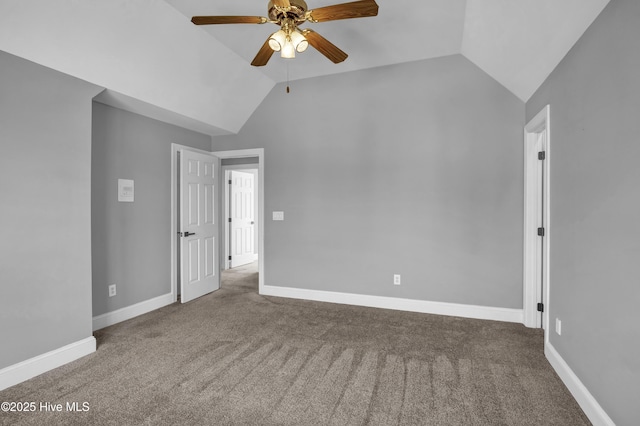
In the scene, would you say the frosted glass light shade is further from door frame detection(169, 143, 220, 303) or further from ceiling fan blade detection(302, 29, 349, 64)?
door frame detection(169, 143, 220, 303)

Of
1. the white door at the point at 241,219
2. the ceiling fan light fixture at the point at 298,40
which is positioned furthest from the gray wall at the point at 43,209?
the white door at the point at 241,219

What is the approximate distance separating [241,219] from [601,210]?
6422 millimetres

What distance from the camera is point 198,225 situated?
477cm

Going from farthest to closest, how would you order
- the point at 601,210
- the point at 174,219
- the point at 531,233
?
the point at 174,219, the point at 531,233, the point at 601,210

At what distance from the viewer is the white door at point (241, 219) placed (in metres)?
7.11

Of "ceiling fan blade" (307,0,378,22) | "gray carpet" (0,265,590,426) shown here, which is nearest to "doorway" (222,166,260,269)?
"gray carpet" (0,265,590,426)

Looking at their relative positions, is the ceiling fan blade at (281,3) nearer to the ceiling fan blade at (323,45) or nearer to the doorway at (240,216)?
the ceiling fan blade at (323,45)

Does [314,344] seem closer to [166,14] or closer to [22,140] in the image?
[22,140]

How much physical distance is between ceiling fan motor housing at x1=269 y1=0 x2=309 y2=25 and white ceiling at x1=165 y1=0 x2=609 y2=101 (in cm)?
76

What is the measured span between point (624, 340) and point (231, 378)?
8.20 feet

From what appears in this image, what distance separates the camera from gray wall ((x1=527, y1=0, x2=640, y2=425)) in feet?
5.51

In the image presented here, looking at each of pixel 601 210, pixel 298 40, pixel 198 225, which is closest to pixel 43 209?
pixel 198 225

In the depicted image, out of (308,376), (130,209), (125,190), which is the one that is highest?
Answer: (125,190)

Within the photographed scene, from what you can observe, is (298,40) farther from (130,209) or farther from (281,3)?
(130,209)
